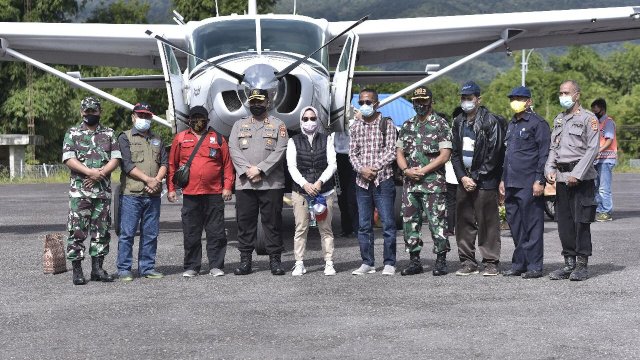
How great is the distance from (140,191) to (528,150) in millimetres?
Answer: 3875

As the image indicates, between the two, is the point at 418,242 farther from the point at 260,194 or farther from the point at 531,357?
the point at 531,357

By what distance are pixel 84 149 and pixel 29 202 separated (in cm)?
1444

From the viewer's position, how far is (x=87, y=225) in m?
9.48

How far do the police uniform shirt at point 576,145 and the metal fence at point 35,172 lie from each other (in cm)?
3563

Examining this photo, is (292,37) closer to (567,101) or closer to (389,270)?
(389,270)

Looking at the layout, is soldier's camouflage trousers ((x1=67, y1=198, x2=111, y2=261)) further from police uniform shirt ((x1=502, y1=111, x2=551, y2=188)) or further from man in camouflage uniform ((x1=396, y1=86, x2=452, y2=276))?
police uniform shirt ((x1=502, y1=111, x2=551, y2=188))


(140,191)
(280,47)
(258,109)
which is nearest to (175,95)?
(280,47)

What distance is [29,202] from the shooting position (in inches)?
908

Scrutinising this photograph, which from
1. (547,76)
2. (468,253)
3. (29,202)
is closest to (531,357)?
(468,253)

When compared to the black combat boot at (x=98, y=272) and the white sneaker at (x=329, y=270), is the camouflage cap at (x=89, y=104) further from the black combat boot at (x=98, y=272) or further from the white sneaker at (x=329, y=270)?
the white sneaker at (x=329, y=270)

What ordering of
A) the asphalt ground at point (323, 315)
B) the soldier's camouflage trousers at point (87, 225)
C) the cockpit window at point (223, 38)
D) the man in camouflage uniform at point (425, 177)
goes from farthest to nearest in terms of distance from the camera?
the cockpit window at point (223, 38)
the man in camouflage uniform at point (425, 177)
the soldier's camouflage trousers at point (87, 225)
the asphalt ground at point (323, 315)

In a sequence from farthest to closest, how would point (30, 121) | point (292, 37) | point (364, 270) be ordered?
point (30, 121) < point (292, 37) < point (364, 270)

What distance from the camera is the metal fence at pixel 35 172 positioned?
42.9 m

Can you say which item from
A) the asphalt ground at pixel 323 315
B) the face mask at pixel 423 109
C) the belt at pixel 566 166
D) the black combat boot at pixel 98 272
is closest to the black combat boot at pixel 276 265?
the asphalt ground at pixel 323 315
